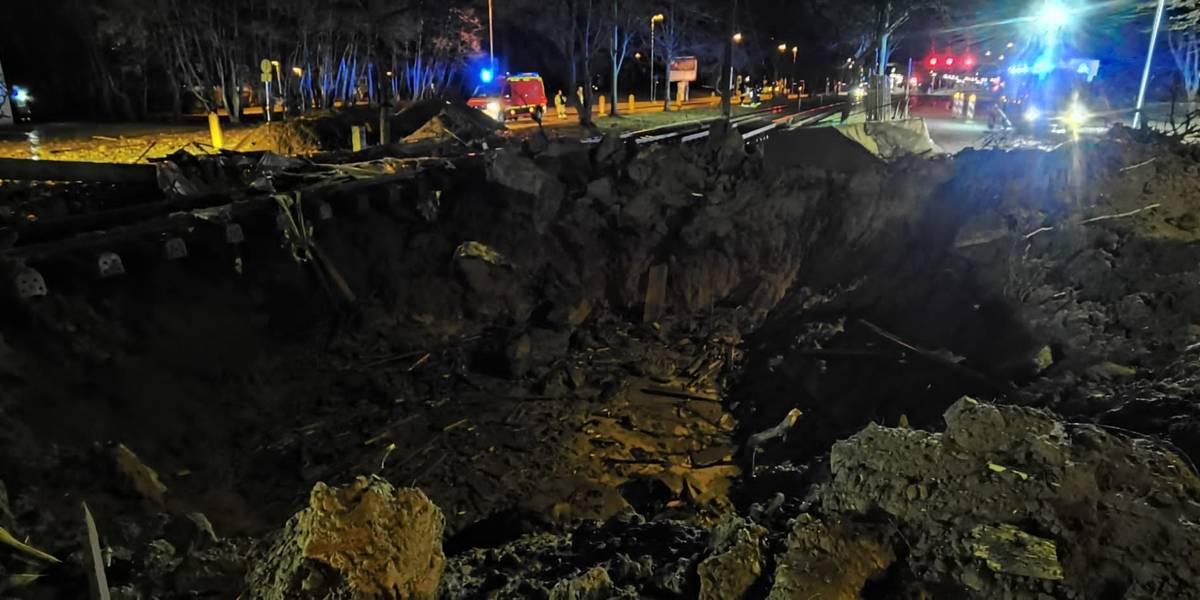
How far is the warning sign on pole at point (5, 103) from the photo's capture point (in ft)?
80.3

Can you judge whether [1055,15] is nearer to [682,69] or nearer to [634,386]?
[682,69]

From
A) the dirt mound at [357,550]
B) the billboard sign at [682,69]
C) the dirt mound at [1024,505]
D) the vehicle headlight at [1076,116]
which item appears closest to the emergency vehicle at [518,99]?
the billboard sign at [682,69]

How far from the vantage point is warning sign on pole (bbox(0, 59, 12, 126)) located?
24.5 metres

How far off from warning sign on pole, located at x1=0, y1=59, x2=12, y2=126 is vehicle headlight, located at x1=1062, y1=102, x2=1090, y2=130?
3304 centimetres

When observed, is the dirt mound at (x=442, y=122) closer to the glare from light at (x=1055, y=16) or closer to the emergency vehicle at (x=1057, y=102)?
the emergency vehicle at (x=1057, y=102)

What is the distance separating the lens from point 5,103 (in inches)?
998

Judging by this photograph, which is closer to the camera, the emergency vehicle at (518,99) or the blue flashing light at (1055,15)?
the blue flashing light at (1055,15)

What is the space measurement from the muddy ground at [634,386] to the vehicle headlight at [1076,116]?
9.01 meters

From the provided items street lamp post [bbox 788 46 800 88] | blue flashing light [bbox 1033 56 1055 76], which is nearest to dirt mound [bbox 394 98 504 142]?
blue flashing light [bbox 1033 56 1055 76]

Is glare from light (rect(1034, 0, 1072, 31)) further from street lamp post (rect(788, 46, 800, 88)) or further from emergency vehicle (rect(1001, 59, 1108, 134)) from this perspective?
street lamp post (rect(788, 46, 800, 88))

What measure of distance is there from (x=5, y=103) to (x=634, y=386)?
27.9 metres

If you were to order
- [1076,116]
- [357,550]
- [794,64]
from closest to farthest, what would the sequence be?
1. [357,550]
2. [1076,116]
3. [794,64]

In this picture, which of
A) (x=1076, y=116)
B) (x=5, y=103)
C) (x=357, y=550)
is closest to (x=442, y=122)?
(x=357, y=550)

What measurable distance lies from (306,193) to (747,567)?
928 centimetres
